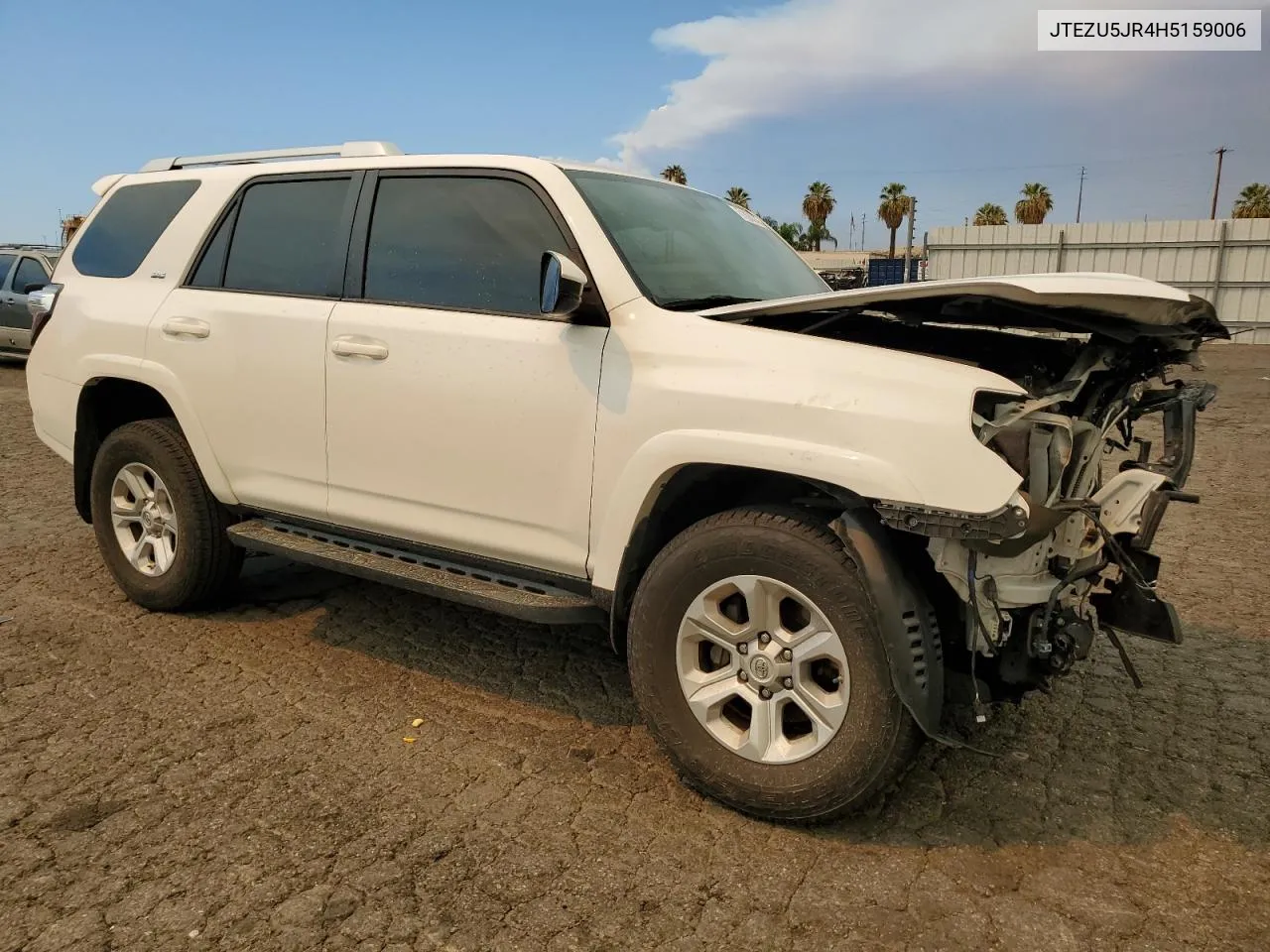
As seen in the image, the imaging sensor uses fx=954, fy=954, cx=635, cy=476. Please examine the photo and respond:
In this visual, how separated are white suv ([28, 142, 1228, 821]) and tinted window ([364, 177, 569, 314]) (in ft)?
0.04

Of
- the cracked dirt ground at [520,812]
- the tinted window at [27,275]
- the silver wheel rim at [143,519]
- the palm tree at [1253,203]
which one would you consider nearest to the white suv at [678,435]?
the silver wheel rim at [143,519]

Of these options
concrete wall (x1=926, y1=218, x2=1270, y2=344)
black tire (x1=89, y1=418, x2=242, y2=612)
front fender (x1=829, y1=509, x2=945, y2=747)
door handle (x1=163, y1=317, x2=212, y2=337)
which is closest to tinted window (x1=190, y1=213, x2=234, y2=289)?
door handle (x1=163, y1=317, x2=212, y2=337)

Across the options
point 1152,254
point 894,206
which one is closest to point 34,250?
point 1152,254

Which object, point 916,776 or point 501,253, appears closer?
point 916,776

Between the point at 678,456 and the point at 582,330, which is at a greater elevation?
the point at 582,330

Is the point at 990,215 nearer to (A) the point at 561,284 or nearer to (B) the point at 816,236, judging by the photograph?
(B) the point at 816,236

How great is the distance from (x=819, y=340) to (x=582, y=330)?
0.80 metres

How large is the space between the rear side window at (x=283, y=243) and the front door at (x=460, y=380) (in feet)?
0.54

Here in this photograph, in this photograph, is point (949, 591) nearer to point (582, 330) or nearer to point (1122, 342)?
point (1122, 342)

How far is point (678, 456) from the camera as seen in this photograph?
2.90 metres

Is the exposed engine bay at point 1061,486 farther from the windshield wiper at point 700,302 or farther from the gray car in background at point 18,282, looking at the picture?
the gray car in background at point 18,282

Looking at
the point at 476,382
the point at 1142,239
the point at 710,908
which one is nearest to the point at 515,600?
the point at 476,382

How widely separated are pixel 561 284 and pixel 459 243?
2.61 ft

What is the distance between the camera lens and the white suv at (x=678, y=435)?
8.66 ft
